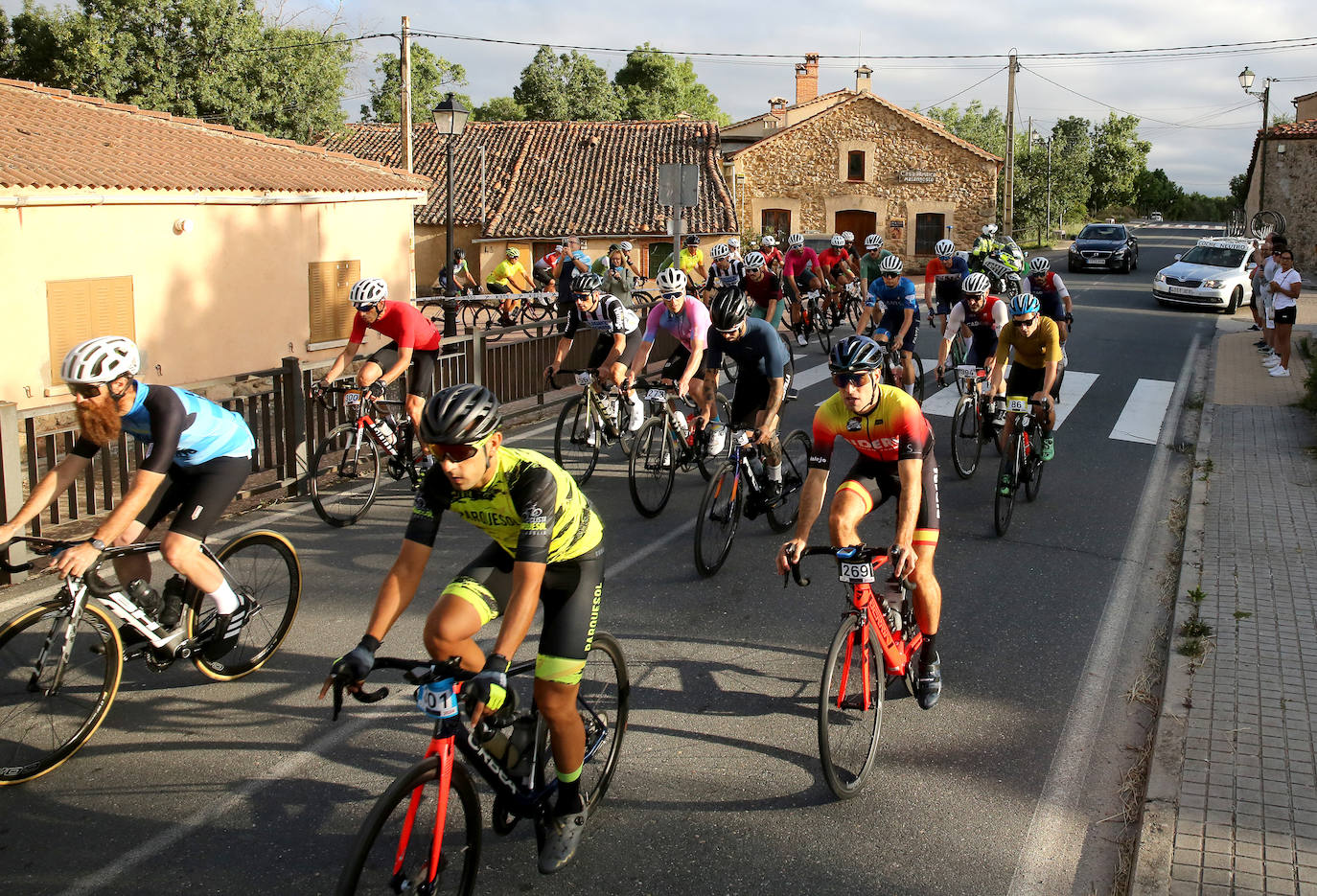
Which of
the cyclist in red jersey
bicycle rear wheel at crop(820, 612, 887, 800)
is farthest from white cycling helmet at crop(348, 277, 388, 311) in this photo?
bicycle rear wheel at crop(820, 612, 887, 800)

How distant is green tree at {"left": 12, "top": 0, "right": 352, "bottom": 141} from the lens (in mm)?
33250

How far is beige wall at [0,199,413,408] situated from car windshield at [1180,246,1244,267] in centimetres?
2019

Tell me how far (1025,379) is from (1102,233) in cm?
3468

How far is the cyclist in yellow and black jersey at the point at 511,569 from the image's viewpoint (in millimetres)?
3795

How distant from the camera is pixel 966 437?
1110cm

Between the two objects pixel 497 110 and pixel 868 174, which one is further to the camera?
pixel 497 110

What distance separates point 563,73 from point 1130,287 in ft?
128

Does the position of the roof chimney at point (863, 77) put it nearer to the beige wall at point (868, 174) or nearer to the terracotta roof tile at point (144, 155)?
the beige wall at point (868, 174)

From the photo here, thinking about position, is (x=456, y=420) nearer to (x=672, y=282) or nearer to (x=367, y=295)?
(x=367, y=295)

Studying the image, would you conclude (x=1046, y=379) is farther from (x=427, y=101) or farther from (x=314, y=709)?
(x=427, y=101)

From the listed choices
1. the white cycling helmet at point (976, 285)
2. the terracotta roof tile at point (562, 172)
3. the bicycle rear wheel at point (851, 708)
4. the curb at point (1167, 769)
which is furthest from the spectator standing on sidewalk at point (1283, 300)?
the terracotta roof tile at point (562, 172)

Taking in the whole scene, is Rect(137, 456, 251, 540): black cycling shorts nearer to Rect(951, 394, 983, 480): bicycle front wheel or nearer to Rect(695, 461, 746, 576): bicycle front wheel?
Rect(695, 461, 746, 576): bicycle front wheel

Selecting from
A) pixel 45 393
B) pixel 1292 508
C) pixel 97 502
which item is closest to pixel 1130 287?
pixel 1292 508

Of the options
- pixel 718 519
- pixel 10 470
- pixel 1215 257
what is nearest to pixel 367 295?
pixel 10 470
